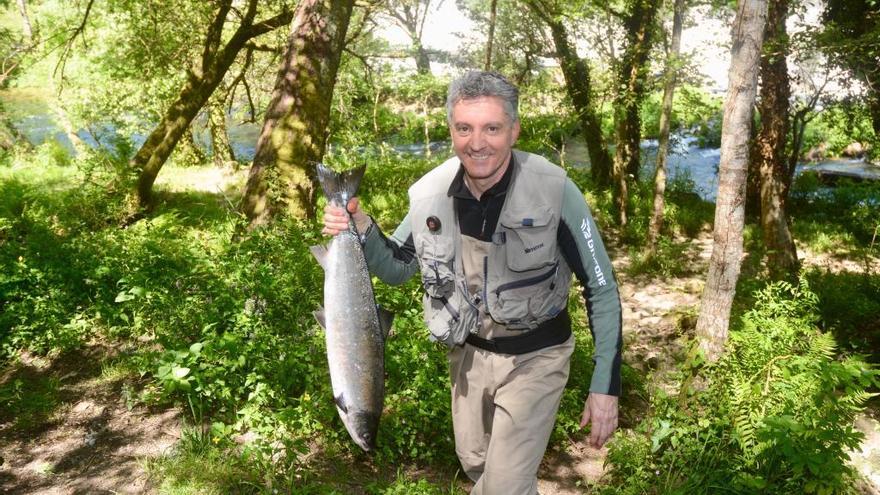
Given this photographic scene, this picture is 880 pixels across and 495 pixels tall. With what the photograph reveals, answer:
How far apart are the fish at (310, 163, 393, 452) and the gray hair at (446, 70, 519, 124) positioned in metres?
0.63

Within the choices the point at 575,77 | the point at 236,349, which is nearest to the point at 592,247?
the point at 236,349

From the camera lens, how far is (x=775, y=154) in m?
11.0

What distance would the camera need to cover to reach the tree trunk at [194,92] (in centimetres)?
1065

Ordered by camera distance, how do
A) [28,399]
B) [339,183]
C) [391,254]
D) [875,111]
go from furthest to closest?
[875,111] → [28,399] → [391,254] → [339,183]

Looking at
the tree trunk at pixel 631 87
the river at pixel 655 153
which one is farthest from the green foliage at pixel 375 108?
the tree trunk at pixel 631 87

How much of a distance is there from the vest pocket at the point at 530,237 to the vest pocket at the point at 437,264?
0.34 metres

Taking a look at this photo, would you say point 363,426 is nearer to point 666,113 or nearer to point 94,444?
point 94,444

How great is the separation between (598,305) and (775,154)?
33.4ft

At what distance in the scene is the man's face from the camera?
109 inches

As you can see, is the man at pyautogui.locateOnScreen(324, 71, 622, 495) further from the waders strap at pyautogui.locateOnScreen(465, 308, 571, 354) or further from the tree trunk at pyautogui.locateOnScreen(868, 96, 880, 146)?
the tree trunk at pyautogui.locateOnScreen(868, 96, 880, 146)

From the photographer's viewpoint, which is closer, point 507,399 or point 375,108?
point 507,399

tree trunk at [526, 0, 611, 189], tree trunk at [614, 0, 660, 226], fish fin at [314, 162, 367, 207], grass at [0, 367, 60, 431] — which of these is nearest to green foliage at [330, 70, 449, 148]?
tree trunk at [526, 0, 611, 189]

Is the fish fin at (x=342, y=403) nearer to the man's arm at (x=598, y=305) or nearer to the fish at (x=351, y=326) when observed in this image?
the fish at (x=351, y=326)

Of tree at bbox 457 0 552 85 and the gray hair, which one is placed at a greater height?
tree at bbox 457 0 552 85
